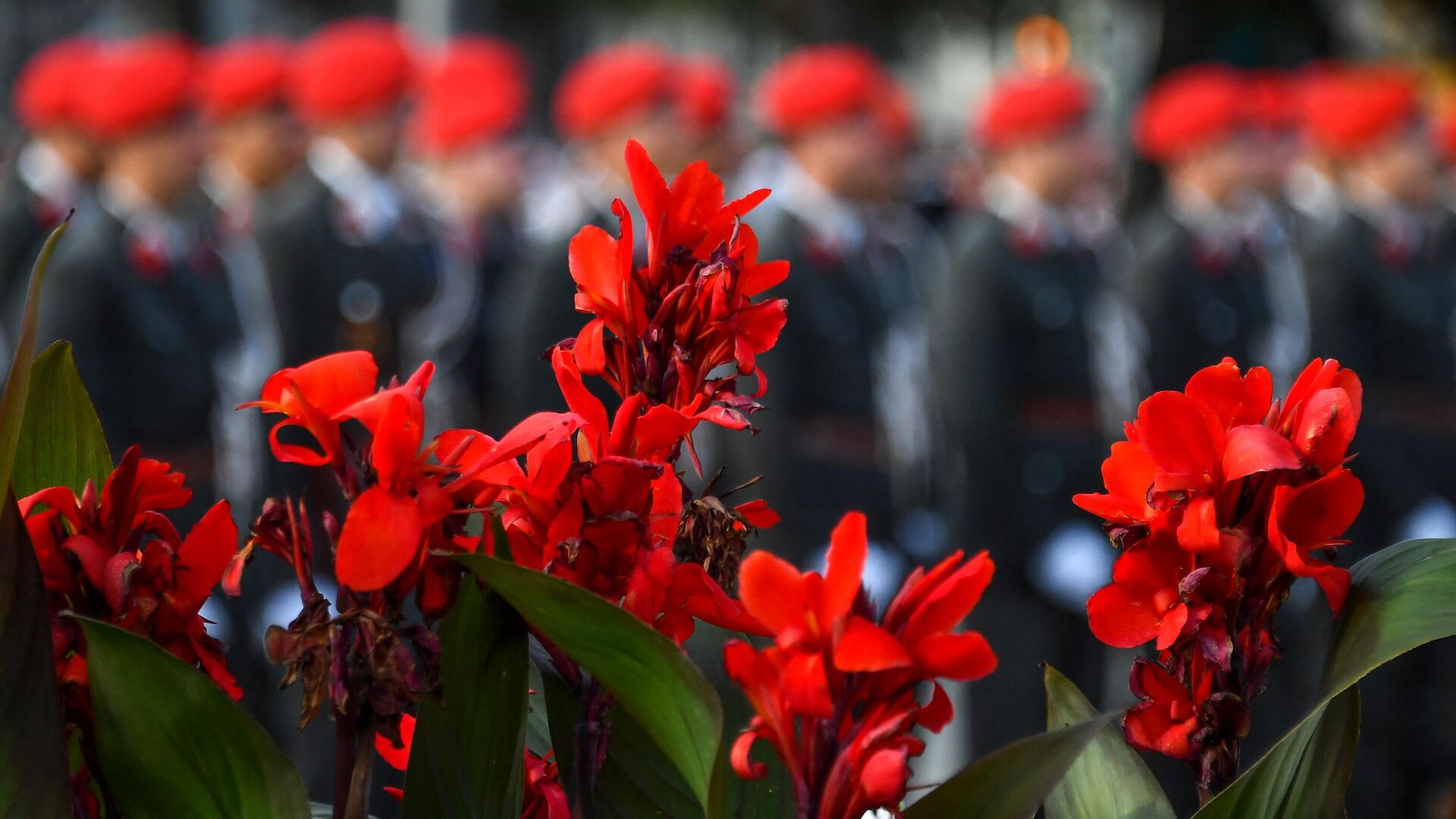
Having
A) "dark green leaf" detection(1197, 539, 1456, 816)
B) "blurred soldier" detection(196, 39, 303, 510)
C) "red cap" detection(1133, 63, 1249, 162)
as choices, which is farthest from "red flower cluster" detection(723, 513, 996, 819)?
"red cap" detection(1133, 63, 1249, 162)

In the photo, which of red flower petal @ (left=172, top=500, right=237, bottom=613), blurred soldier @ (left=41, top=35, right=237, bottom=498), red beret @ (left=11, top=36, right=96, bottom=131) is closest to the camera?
red flower petal @ (left=172, top=500, right=237, bottom=613)

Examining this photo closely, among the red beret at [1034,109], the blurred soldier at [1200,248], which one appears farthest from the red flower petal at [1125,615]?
the red beret at [1034,109]

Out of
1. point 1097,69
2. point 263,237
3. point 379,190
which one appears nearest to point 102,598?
point 263,237

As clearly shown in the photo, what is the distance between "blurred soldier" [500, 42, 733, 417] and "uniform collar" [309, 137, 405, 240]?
0.93 ft

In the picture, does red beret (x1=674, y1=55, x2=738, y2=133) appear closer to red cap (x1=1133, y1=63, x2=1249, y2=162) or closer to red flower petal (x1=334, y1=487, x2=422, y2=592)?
A: red cap (x1=1133, y1=63, x2=1249, y2=162)

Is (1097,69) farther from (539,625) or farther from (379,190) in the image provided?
(539,625)

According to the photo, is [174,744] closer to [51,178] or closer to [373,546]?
[373,546]

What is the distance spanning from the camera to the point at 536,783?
0.55 m

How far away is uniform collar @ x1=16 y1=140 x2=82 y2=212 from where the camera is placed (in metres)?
3.29

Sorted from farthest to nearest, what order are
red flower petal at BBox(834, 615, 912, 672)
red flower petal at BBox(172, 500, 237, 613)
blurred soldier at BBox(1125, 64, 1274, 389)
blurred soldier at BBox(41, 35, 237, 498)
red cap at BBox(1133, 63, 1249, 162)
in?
1. red cap at BBox(1133, 63, 1249, 162)
2. blurred soldier at BBox(1125, 64, 1274, 389)
3. blurred soldier at BBox(41, 35, 237, 498)
4. red flower petal at BBox(172, 500, 237, 613)
5. red flower petal at BBox(834, 615, 912, 672)

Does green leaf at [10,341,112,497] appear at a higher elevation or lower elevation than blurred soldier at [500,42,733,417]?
higher

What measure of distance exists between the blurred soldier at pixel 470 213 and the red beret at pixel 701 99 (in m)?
0.45

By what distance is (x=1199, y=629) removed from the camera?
0.50m

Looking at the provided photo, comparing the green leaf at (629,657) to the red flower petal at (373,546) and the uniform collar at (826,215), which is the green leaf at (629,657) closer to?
the red flower petal at (373,546)
